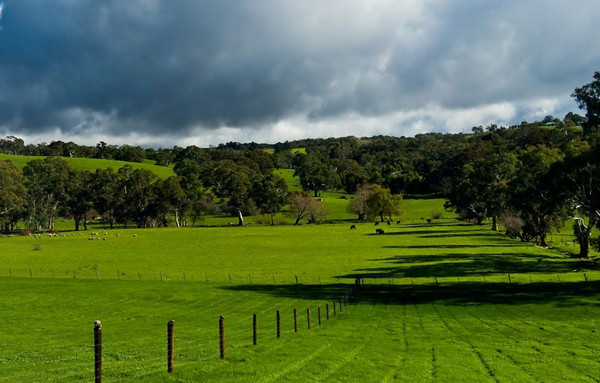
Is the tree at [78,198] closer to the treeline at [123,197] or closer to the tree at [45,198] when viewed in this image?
the treeline at [123,197]

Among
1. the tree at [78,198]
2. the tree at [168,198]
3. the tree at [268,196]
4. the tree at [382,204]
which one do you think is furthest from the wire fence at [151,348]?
the tree at [78,198]

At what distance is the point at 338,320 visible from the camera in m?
32.0

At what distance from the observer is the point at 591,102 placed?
205ft

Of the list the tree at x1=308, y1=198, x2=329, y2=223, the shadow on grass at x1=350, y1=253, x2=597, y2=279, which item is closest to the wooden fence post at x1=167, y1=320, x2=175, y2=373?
the shadow on grass at x1=350, y1=253, x2=597, y2=279

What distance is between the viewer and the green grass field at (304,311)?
1650cm

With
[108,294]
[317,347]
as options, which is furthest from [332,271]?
[317,347]

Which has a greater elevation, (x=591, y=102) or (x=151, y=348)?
(x=591, y=102)

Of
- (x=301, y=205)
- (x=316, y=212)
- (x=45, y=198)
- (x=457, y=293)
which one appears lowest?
(x=457, y=293)

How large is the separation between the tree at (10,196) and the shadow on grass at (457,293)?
364ft

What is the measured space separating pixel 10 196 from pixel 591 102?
138 m

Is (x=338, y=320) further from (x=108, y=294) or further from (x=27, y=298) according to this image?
(x=27, y=298)

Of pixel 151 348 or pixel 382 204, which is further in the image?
pixel 382 204

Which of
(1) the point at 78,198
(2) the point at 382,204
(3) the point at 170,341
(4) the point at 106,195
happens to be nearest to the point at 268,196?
(2) the point at 382,204

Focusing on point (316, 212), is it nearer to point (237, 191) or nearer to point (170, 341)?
point (237, 191)
